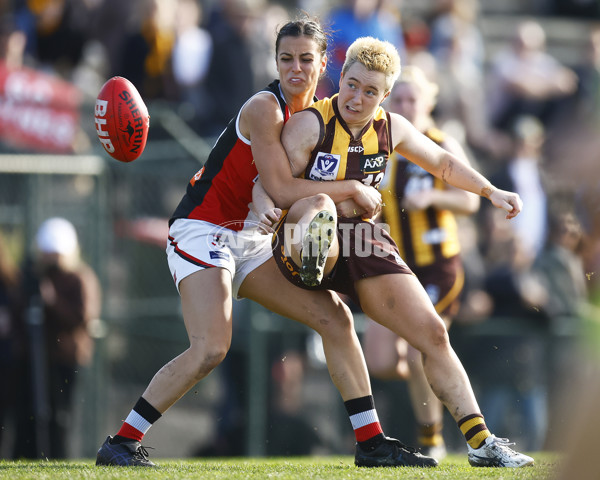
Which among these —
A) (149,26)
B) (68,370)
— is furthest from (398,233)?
(149,26)

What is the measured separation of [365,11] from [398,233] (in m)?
3.98

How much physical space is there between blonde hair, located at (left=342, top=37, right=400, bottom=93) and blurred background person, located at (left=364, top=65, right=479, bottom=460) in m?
1.78

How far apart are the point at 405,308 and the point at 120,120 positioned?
1.84m

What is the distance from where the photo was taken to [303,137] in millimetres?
4754

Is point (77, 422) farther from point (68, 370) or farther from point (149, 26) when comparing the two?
point (149, 26)

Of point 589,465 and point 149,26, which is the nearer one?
point 589,465

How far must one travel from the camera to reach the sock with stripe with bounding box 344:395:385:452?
494 centimetres

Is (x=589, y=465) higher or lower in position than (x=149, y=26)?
lower

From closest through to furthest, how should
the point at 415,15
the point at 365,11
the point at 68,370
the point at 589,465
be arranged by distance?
the point at 589,465 < the point at 68,370 < the point at 365,11 < the point at 415,15

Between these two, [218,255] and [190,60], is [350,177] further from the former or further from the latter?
[190,60]

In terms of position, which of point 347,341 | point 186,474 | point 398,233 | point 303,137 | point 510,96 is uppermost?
point 510,96

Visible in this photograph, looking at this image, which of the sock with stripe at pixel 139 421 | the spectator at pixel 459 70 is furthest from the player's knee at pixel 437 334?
the spectator at pixel 459 70

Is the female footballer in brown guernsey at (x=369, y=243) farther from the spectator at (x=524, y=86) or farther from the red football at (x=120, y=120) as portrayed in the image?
the spectator at (x=524, y=86)

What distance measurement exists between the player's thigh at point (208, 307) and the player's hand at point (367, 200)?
769 mm
